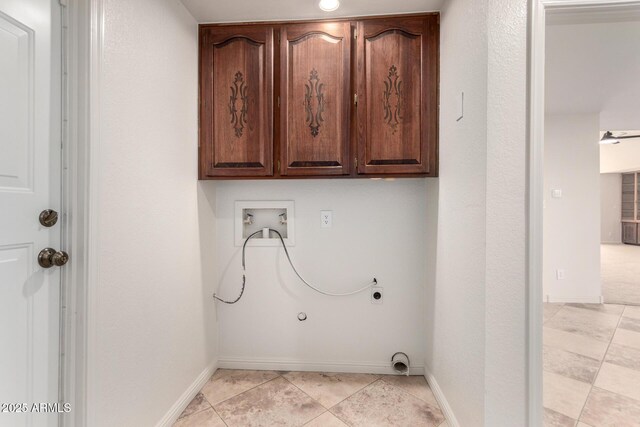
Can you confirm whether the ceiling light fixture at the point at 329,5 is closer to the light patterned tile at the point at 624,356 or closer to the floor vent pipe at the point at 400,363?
the floor vent pipe at the point at 400,363

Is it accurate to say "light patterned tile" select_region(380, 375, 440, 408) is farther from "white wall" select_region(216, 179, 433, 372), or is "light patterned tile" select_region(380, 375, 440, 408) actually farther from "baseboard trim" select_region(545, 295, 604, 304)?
"baseboard trim" select_region(545, 295, 604, 304)

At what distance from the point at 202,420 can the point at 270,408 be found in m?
0.36

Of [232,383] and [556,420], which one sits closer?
[556,420]

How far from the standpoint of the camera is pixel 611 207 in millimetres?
9016

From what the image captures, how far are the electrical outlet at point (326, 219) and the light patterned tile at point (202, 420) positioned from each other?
1.28 metres

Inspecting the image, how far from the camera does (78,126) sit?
3.48ft

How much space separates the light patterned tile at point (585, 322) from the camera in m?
2.68

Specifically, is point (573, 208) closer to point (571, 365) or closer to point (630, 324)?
point (630, 324)

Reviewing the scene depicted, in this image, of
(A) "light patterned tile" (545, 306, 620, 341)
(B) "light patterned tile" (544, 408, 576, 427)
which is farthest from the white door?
(A) "light patterned tile" (545, 306, 620, 341)

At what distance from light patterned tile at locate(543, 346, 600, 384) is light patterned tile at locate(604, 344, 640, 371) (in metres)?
0.15

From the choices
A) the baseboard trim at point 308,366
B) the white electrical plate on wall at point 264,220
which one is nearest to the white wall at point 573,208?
the baseboard trim at point 308,366

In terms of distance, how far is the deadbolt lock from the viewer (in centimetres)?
99

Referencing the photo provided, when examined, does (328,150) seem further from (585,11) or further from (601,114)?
(601,114)

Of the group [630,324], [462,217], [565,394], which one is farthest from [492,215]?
[630,324]
